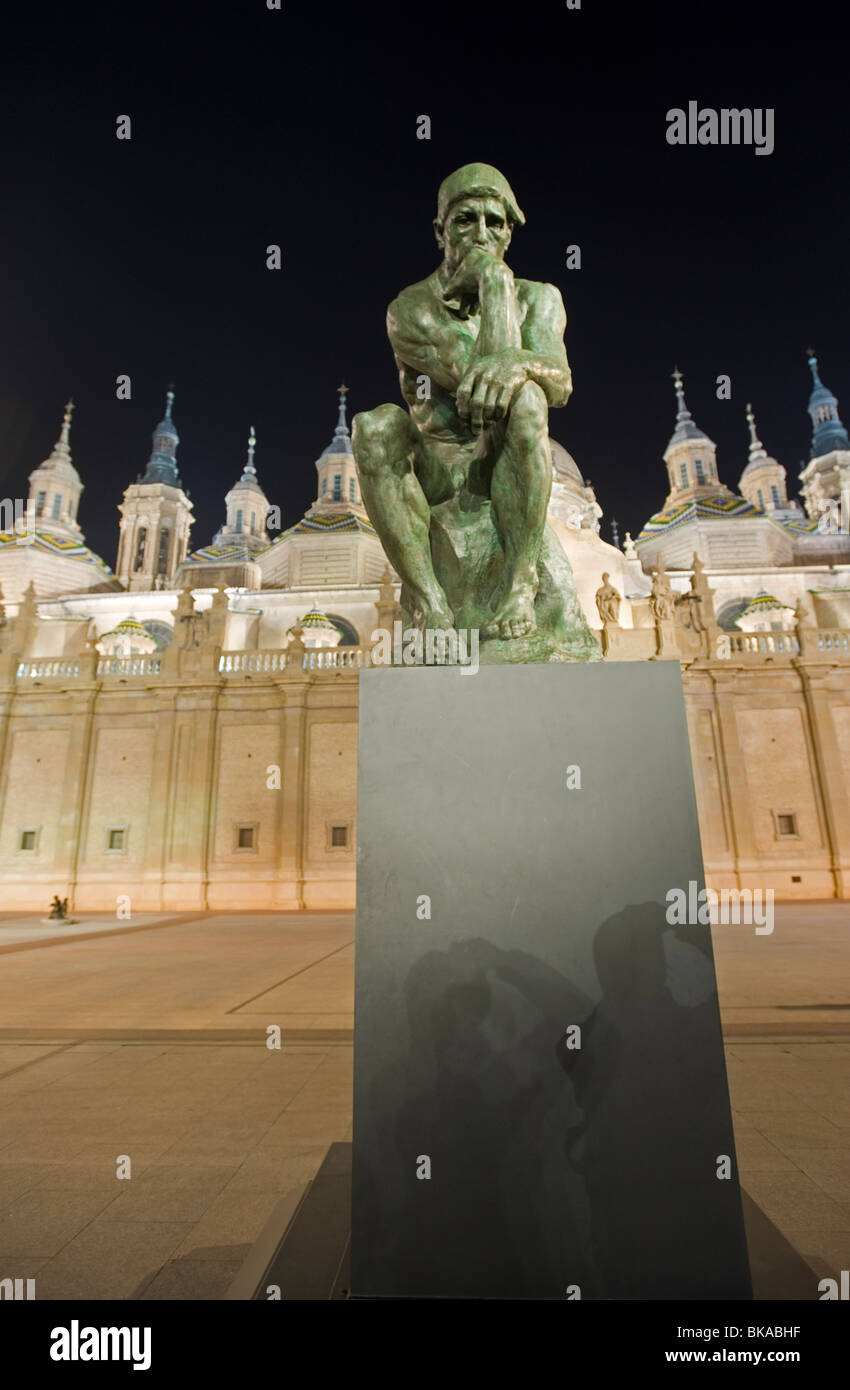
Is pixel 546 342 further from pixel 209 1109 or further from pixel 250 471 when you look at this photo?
pixel 250 471

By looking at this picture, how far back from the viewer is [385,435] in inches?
126

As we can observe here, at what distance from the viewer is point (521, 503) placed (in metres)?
3.09

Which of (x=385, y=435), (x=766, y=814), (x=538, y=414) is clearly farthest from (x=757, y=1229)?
(x=766, y=814)

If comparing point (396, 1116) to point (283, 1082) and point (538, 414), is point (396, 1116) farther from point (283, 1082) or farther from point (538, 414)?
point (283, 1082)

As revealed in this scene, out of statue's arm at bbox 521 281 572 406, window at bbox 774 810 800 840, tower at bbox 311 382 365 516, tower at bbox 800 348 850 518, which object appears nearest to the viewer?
statue's arm at bbox 521 281 572 406

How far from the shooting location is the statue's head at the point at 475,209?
3266 mm

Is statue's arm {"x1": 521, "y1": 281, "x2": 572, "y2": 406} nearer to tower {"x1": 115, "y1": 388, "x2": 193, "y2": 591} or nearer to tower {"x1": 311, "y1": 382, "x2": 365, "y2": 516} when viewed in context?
tower {"x1": 311, "y1": 382, "x2": 365, "y2": 516}

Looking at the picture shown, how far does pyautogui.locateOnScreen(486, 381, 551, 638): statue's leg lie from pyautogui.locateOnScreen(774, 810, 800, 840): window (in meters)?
20.2

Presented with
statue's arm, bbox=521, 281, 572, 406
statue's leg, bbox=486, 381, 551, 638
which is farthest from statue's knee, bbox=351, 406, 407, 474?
statue's arm, bbox=521, 281, 572, 406

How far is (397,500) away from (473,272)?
1.08m

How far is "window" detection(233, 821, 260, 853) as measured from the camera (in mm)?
21375

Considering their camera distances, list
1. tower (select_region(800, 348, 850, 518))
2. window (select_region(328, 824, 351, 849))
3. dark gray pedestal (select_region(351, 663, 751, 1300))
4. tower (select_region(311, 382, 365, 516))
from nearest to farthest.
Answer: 1. dark gray pedestal (select_region(351, 663, 751, 1300))
2. window (select_region(328, 824, 351, 849))
3. tower (select_region(311, 382, 365, 516))
4. tower (select_region(800, 348, 850, 518))

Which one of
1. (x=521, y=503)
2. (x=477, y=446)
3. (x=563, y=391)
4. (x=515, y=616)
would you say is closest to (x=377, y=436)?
(x=477, y=446)
